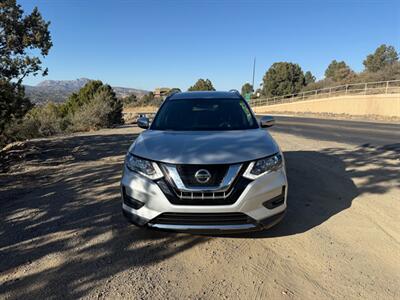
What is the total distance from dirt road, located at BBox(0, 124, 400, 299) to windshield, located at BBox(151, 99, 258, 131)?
4.56 ft

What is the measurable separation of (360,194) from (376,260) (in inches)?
86.3

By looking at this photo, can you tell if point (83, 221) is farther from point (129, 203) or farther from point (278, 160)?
point (278, 160)

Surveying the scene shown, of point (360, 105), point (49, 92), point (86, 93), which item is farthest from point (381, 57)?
point (49, 92)

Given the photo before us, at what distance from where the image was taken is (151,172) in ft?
11.2

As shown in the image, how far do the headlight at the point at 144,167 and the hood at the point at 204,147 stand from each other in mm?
60

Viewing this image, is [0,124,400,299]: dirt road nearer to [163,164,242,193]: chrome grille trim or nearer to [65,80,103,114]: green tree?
[163,164,242,193]: chrome grille trim

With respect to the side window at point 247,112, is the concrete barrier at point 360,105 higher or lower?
lower

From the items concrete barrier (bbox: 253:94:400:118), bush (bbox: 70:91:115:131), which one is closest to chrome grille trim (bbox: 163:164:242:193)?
bush (bbox: 70:91:115:131)

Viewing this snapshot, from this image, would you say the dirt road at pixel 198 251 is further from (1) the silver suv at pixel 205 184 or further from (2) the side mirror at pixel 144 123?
(2) the side mirror at pixel 144 123

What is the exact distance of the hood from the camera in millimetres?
3363

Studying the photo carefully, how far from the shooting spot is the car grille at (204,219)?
3.19 m

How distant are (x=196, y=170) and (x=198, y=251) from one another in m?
0.90

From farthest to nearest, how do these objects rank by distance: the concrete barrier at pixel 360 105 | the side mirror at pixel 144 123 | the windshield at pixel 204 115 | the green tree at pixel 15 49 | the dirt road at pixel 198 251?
1. the concrete barrier at pixel 360 105
2. the green tree at pixel 15 49
3. the side mirror at pixel 144 123
4. the windshield at pixel 204 115
5. the dirt road at pixel 198 251

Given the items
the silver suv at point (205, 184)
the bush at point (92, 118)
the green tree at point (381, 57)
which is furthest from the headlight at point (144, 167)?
the green tree at point (381, 57)
